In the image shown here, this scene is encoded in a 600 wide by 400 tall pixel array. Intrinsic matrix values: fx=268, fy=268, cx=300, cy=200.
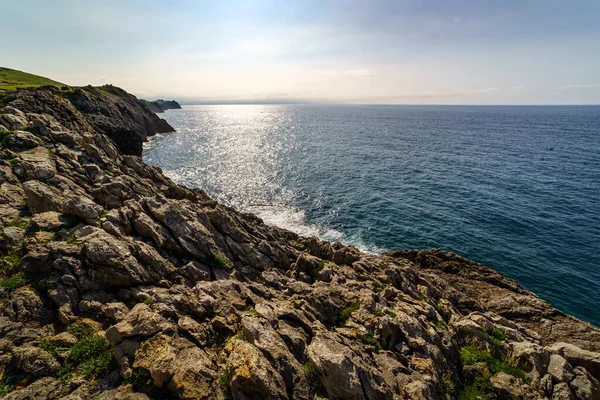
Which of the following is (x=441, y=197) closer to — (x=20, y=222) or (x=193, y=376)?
(x=193, y=376)

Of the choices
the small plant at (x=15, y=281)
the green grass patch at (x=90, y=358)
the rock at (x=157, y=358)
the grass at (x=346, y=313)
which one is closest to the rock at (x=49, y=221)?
the small plant at (x=15, y=281)

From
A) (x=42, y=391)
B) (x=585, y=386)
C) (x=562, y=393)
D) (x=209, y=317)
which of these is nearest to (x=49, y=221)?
(x=42, y=391)

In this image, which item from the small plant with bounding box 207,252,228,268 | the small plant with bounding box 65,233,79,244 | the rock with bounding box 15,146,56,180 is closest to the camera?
the small plant with bounding box 65,233,79,244

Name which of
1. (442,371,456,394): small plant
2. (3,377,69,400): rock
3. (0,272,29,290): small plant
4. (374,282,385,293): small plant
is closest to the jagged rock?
(3,377,69,400): rock

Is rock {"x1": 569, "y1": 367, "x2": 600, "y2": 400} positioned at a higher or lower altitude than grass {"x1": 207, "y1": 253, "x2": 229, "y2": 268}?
lower

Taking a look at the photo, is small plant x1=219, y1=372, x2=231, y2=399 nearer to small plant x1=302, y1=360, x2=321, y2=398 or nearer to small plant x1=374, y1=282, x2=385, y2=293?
small plant x1=302, y1=360, x2=321, y2=398

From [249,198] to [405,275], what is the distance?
1588 inches

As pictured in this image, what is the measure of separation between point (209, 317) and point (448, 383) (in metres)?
14.0

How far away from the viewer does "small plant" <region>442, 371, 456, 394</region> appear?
48.9 ft

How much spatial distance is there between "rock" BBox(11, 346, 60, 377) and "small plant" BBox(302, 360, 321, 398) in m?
10.3

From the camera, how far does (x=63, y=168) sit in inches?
1008

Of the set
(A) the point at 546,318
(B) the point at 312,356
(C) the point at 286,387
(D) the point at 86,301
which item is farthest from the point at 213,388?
(A) the point at 546,318

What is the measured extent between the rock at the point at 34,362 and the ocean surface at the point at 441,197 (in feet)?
122

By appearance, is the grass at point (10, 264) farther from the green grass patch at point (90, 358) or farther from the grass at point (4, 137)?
the grass at point (4, 137)
